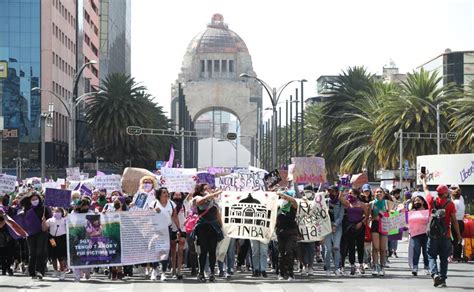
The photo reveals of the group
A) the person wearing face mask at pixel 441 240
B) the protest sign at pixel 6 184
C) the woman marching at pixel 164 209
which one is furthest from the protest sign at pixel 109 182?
the person wearing face mask at pixel 441 240

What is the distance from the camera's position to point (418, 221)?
65.7 ft

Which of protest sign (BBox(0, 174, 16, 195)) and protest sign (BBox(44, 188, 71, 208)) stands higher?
protest sign (BBox(0, 174, 16, 195))

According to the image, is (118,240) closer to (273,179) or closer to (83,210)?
(83,210)

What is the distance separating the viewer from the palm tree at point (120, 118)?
80.2 metres

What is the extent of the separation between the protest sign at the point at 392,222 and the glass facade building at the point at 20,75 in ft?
218

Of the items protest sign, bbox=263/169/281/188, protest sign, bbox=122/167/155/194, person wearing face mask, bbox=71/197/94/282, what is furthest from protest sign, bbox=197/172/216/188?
person wearing face mask, bbox=71/197/94/282

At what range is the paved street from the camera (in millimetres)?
17703

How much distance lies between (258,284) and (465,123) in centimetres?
4006

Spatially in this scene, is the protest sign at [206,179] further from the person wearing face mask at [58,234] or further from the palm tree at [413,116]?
the palm tree at [413,116]

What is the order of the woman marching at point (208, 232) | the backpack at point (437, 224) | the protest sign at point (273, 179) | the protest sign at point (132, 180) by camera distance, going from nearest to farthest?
the backpack at point (437, 224)
the woman marching at point (208, 232)
the protest sign at point (273, 179)
the protest sign at point (132, 180)

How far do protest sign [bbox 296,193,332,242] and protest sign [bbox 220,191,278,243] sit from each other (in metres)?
0.80

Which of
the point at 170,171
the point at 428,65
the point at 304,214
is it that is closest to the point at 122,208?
the point at 304,214

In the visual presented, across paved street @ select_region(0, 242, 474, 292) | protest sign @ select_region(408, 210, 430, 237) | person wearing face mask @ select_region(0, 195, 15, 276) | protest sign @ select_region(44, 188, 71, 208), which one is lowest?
paved street @ select_region(0, 242, 474, 292)

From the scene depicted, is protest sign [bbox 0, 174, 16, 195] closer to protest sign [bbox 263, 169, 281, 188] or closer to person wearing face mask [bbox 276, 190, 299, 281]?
protest sign [bbox 263, 169, 281, 188]
